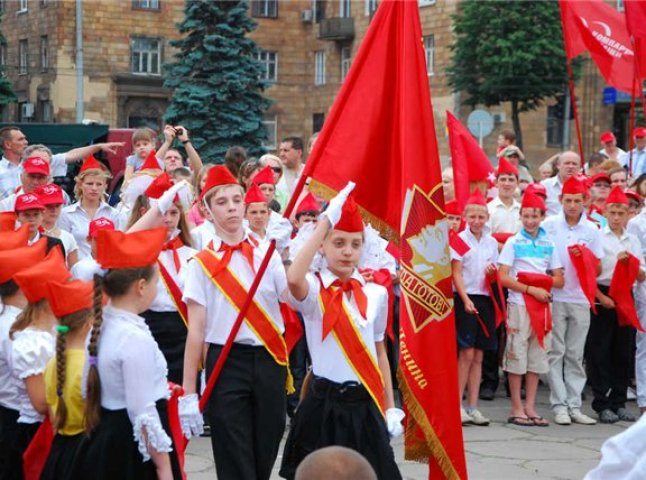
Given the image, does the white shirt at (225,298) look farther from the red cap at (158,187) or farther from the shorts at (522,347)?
the shorts at (522,347)

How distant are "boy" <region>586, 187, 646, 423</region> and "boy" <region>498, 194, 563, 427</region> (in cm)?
62

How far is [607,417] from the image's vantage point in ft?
36.2

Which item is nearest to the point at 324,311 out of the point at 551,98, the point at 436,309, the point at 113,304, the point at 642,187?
the point at 436,309

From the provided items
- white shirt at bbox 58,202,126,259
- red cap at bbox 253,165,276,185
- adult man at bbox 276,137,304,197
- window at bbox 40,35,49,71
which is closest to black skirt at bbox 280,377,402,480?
red cap at bbox 253,165,276,185

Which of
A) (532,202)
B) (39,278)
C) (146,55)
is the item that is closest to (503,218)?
(532,202)

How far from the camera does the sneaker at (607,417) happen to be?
1104 cm

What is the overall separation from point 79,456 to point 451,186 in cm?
754

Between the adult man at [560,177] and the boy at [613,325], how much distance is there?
1905mm

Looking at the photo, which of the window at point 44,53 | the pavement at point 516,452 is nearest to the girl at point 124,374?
the pavement at point 516,452

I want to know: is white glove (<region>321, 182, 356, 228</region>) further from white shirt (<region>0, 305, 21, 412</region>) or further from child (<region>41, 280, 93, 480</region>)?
white shirt (<region>0, 305, 21, 412</region>)

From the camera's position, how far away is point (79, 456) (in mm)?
5238

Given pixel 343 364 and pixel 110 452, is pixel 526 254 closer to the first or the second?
pixel 343 364

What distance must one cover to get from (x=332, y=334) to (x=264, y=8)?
4764 cm

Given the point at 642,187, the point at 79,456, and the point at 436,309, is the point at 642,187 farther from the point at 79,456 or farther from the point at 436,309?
the point at 79,456
